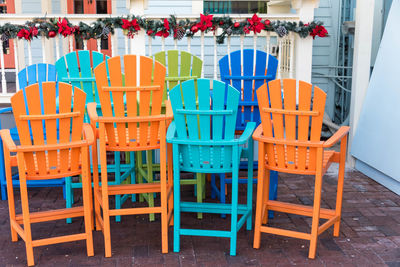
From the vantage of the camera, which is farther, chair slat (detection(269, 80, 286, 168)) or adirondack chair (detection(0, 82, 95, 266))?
chair slat (detection(269, 80, 286, 168))

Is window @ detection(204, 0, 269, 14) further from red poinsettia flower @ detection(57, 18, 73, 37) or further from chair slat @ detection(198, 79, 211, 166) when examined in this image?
chair slat @ detection(198, 79, 211, 166)

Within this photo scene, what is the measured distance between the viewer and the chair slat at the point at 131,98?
122 inches

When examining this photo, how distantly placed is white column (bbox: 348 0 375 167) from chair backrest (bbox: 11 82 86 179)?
10.3 ft

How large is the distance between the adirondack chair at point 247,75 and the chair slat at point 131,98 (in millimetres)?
1128

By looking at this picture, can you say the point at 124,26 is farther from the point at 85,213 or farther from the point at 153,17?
the point at 85,213

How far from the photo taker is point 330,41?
780 centimetres

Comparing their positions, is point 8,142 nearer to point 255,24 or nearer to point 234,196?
point 234,196

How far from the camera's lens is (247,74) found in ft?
13.7

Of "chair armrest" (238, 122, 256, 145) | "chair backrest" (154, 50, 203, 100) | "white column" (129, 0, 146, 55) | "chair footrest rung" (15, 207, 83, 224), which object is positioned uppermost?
"white column" (129, 0, 146, 55)

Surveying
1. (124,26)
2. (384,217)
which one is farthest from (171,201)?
(124,26)

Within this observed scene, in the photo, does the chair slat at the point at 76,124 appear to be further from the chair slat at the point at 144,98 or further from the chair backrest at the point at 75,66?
the chair backrest at the point at 75,66

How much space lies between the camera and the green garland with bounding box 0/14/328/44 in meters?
5.19

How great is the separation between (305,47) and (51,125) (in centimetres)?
329

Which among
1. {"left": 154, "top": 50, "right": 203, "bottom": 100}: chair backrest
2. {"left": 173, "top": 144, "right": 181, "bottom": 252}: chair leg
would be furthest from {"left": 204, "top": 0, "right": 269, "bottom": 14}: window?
{"left": 173, "top": 144, "right": 181, "bottom": 252}: chair leg
